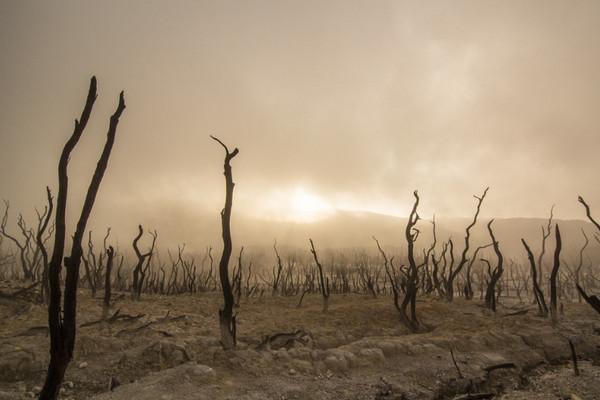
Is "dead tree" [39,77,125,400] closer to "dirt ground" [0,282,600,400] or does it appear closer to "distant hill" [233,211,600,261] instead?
"dirt ground" [0,282,600,400]

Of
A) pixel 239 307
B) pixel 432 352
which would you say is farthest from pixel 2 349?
pixel 432 352

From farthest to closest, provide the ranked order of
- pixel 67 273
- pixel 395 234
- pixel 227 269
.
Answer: pixel 395 234 < pixel 227 269 < pixel 67 273

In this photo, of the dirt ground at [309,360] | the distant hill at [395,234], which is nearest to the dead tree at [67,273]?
the dirt ground at [309,360]

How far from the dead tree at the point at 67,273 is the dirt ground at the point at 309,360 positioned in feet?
6.62

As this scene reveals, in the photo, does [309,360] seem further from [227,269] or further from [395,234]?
[395,234]

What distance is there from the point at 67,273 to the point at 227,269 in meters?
3.20

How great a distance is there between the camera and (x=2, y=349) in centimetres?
616

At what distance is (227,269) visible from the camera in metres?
6.25

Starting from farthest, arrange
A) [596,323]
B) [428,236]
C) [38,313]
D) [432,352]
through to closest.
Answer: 1. [428,236]
2. [596,323]
3. [38,313]
4. [432,352]

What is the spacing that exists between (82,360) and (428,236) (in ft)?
379

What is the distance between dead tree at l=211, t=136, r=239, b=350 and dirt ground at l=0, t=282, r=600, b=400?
323 mm

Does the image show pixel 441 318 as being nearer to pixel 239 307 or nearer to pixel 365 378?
pixel 365 378

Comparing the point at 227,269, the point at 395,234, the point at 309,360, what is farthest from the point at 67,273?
the point at 395,234

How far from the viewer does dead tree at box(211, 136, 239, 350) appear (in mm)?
6277
